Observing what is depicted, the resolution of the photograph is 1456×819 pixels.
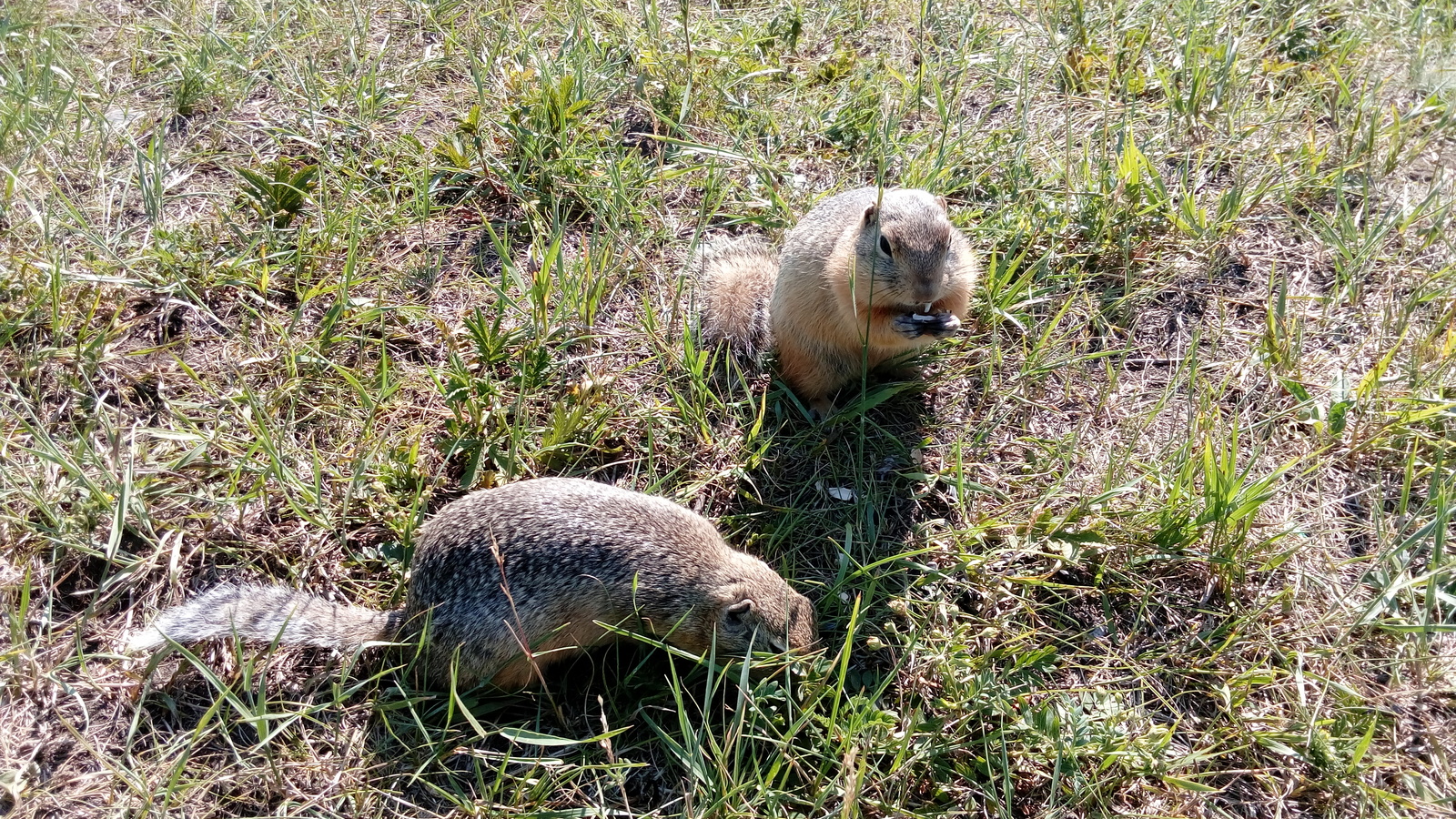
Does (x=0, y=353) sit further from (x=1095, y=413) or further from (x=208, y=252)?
(x=1095, y=413)

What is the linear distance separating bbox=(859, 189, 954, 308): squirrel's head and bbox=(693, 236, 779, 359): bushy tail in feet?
2.33

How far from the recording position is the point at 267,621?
10.5 ft

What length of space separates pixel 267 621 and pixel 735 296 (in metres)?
2.48

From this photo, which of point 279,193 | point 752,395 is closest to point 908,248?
point 752,395

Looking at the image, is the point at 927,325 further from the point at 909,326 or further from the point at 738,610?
the point at 738,610

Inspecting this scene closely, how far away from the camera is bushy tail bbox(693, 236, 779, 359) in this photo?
4.34m

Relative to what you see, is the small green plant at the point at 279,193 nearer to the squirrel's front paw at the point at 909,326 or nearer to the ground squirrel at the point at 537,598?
the ground squirrel at the point at 537,598

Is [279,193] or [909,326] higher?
[279,193]

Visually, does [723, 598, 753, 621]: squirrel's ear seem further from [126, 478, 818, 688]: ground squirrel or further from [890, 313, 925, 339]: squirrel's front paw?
[890, 313, 925, 339]: squirrel's front paw

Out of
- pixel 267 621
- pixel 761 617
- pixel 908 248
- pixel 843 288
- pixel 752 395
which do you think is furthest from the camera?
pixel 752 395

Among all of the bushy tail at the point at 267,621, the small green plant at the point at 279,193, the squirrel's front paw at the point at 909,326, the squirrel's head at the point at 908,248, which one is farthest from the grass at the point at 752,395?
the squirrel's head at the point at 908,248

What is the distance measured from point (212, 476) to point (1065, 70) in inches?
203

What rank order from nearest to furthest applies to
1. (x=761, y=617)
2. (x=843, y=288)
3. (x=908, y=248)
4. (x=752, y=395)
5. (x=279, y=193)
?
1. (x=761, y=617)
2. (x=908, y=248)
3. (x=843, y=288)
4. (x=752, y=395)
5. (x=279, y=193)

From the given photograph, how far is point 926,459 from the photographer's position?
4.01 m
